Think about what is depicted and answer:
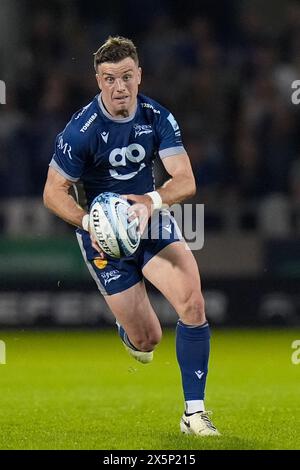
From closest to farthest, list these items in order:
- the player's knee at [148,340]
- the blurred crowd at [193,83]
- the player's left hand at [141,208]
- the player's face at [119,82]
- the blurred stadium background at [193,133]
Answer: the player's left hand at [141,208], the player's face at [119,82], the player's knee at [148,340], the blurred stadium background at [193,133], the blurred crowd at [193,83]

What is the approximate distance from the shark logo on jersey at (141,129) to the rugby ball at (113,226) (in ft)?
2.09

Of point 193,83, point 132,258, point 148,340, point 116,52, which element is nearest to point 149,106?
point 116,52

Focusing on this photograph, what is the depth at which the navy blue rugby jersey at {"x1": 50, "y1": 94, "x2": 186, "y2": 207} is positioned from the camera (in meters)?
6.75

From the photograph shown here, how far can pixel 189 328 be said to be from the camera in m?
6.54

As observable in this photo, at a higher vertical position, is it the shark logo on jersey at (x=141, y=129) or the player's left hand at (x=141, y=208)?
the shark logo on jersey at (x=141, y=129)

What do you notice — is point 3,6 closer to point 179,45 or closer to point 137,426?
point 179,45

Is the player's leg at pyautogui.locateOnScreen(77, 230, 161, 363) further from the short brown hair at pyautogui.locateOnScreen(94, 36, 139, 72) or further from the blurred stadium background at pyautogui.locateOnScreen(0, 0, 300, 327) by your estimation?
→ the blurred stadium background at pyautogui.locateOnScreen(0, 0, 300, 327)

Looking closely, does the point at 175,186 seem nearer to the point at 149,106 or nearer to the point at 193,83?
the point at 149,106

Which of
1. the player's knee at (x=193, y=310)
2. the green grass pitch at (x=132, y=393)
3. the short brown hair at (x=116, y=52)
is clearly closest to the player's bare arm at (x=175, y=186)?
the player's knee at (x=193, y=310)

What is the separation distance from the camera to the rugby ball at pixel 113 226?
20.4 ft

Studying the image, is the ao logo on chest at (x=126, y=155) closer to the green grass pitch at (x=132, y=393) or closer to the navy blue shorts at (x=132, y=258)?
the navy blue shorts at (x=132, y=258)

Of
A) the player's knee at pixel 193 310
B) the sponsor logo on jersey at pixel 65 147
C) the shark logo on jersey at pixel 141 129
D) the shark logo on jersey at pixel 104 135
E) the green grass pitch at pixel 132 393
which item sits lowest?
the green grass pitch at pixel 132 393

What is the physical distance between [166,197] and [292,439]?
1566 mm
